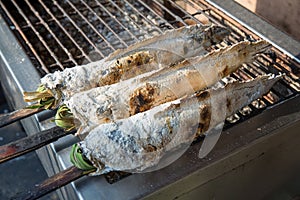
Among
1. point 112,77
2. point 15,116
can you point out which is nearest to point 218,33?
point 112,77

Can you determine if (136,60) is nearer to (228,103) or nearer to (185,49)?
(185,49)

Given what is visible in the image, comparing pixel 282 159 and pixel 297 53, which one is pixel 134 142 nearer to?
pixel 282 159

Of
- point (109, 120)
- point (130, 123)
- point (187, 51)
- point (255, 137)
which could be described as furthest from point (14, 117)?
point (255, 137)

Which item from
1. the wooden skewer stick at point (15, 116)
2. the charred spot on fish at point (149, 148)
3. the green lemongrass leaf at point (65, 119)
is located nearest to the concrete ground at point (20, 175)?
the wooden skewer stick at point (15, 116)

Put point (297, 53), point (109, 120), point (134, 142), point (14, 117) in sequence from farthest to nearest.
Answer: point (297, 53)
point (14, 117)
point (109, 120)
point (134, 142)

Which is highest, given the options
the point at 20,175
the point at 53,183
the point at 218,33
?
the point at 218,33

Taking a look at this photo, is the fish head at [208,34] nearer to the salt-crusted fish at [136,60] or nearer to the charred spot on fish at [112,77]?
the salt-crusted fish at [136,60]
